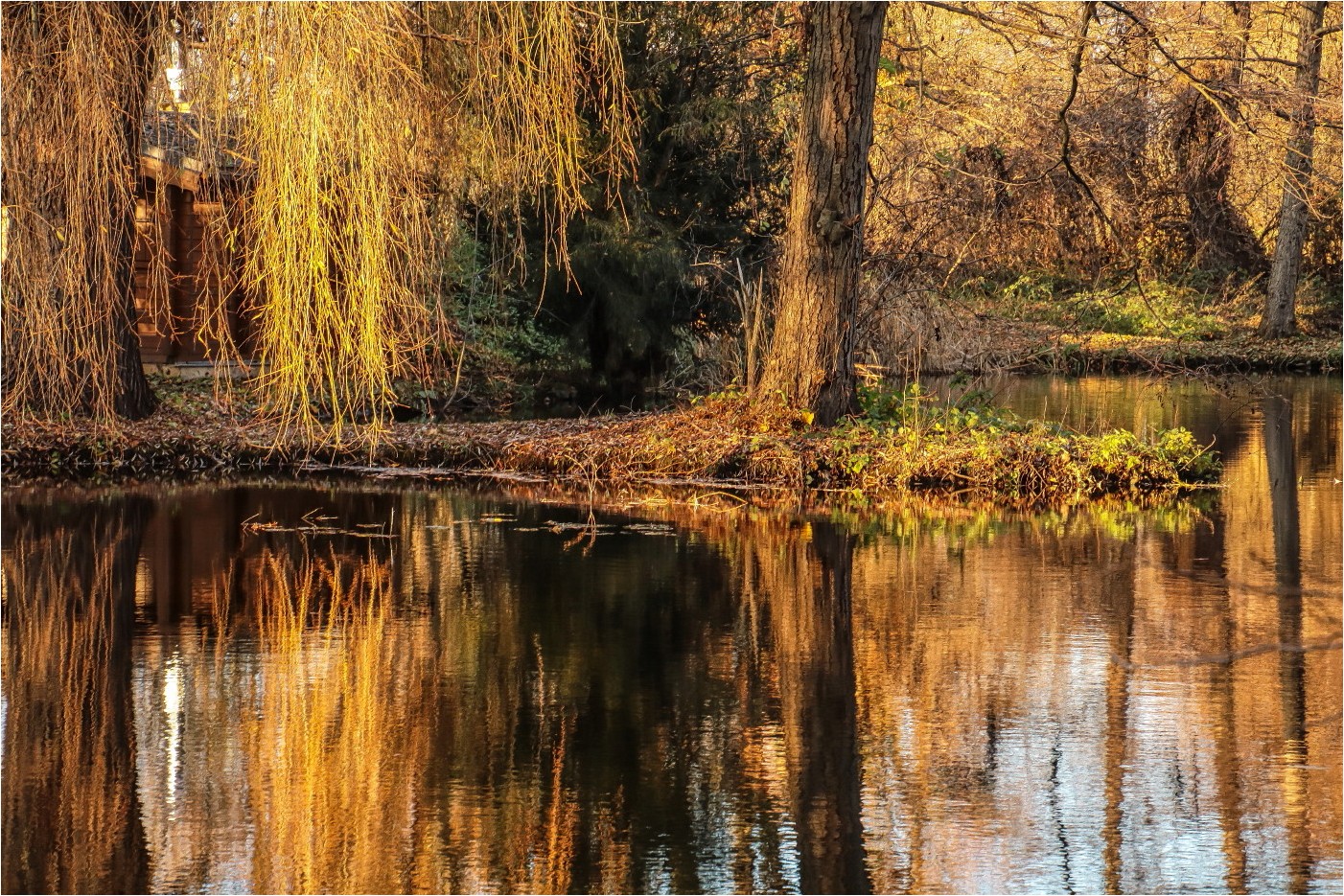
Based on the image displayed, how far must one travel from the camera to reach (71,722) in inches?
309

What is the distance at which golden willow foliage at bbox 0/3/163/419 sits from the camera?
38.5 feet

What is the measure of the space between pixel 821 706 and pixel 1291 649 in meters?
4.15

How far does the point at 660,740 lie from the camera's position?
755 centimetres

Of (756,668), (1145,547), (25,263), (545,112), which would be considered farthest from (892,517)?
(25,263)

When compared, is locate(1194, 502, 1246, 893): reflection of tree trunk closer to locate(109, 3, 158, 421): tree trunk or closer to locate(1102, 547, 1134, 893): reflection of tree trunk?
locate(1102, 547, 1134, 893): reflection of tree trunk

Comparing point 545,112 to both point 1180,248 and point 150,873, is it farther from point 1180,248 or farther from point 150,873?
point 1180,248

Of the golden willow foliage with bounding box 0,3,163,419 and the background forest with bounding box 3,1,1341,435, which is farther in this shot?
the golden willow foliage with bounding box 0,3,163,419

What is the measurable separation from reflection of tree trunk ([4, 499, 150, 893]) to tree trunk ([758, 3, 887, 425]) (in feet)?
23.4

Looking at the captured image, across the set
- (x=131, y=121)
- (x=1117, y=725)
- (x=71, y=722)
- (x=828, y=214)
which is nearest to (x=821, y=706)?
(x=1117, y=725)

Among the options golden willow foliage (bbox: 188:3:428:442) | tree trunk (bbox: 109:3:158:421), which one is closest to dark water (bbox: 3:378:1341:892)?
golden willow foliage (bbox: 188:3:428:442)

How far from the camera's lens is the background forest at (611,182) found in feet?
34.0

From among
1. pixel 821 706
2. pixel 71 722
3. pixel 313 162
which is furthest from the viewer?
pixel 313 162

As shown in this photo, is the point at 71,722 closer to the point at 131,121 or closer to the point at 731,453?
the point at 131,121

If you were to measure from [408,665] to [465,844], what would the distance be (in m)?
2.96
